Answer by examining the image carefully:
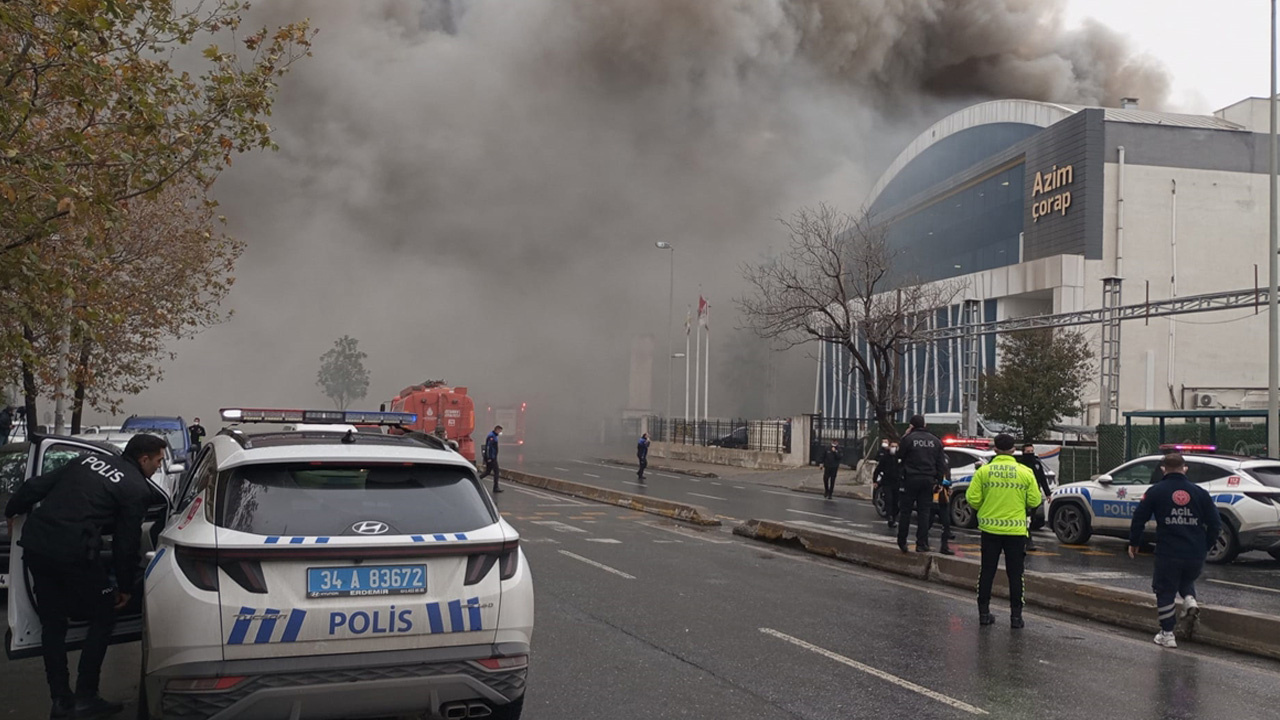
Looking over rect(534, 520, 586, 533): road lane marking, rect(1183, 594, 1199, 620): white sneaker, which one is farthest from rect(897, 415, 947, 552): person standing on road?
rect(534, 520, 586, 533): road lane marking

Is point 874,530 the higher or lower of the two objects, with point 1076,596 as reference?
lower

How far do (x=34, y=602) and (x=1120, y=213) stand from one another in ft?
165

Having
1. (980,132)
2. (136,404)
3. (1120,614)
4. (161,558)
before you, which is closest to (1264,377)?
(980,132)

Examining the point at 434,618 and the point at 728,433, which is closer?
the point at 434,618

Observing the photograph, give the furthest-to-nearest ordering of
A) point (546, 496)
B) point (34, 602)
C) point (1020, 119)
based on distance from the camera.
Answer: point (1020, 119), point (546, 496), point (34, 602)

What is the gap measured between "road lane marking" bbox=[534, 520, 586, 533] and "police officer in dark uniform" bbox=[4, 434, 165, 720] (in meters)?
9.76

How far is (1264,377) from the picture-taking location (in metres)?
47.3

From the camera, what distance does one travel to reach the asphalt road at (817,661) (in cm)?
569

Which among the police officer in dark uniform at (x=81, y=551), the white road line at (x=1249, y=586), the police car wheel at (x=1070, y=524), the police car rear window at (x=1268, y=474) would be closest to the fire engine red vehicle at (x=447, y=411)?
the police car wheel at (x=1070, y=524)

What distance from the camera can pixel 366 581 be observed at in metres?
4.21

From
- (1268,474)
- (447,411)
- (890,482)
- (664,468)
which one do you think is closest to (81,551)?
(890,482)

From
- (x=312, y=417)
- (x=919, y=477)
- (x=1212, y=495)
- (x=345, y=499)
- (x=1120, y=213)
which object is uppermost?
(x=1120, y=213)

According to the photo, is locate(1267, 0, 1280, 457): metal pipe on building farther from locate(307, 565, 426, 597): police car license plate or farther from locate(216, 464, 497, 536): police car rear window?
locate(307, 565, 426, 597): police car license plate

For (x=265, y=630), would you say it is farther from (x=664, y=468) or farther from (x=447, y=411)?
(x=664, y=468)
